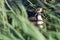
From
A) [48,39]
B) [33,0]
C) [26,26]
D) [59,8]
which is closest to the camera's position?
[26,26]

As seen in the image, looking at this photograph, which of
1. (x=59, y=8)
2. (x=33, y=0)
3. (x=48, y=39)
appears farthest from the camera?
(x=33, y=0)

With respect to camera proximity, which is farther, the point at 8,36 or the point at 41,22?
the point at 41,22

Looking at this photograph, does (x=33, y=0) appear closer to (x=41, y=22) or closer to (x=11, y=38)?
(x=41, y=22)

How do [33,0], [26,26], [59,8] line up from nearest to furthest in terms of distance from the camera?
[26,26] < [59,8] < [33,0]

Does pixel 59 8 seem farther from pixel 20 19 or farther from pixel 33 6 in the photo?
pixel 20 19

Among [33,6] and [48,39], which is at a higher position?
[33,6]

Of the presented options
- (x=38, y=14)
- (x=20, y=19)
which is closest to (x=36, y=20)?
(x=38, y=14)

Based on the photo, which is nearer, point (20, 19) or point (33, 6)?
point (20, 19)

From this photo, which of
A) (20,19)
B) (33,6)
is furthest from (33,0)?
(20,19)

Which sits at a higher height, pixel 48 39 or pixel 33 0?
pixel 33 0
